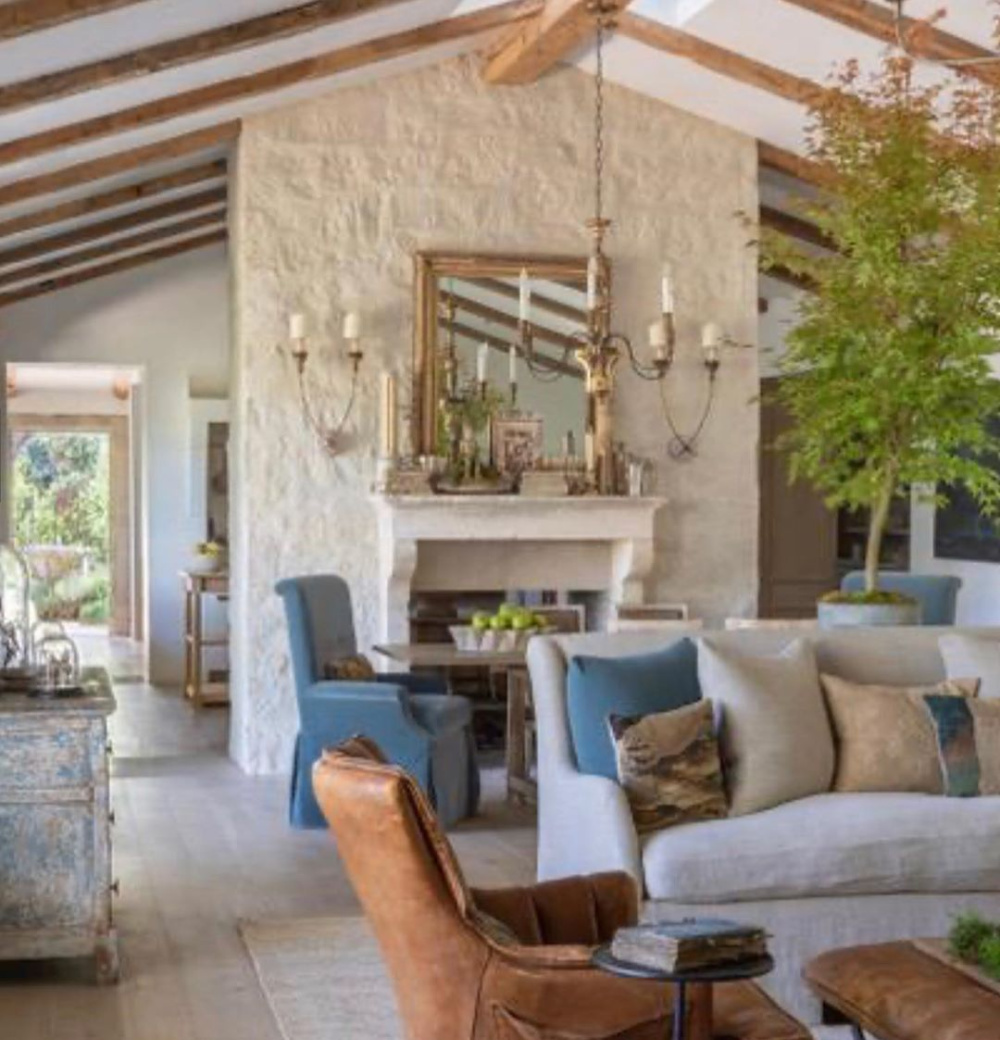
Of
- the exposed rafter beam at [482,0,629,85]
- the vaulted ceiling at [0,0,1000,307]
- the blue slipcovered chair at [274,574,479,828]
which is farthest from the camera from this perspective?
the exposed rafter beam at [482,0,629,85]

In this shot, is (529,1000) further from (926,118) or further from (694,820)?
(926,118)

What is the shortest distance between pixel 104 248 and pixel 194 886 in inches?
255

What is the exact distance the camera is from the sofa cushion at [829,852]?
4.84m

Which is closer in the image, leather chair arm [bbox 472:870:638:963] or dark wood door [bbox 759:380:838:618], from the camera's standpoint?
leather chair arm [bbox 472:870:638:963]

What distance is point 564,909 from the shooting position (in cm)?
391

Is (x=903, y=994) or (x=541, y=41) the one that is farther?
(x=541, y=41)

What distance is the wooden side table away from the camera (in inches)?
465

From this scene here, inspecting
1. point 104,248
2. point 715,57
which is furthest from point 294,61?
point 104,248

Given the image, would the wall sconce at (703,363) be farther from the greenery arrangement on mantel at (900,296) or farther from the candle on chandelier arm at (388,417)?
the greenery arrangement on mantel at (900,296)

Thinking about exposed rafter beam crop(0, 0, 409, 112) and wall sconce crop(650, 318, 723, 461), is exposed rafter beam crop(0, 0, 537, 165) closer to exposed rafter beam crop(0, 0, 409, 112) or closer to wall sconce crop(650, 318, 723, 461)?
exposed rafter beam crop(0, 0, 409, 112)

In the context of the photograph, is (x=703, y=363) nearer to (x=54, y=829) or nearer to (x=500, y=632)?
(x=500, y=632)

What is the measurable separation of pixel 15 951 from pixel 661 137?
19.1ft

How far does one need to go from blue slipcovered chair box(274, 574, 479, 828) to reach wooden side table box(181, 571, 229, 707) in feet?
13.4

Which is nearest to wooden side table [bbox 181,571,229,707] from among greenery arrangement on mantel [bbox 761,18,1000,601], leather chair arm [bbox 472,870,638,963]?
greenery arrangement on mantel [bbox 761,18,1000,601]
